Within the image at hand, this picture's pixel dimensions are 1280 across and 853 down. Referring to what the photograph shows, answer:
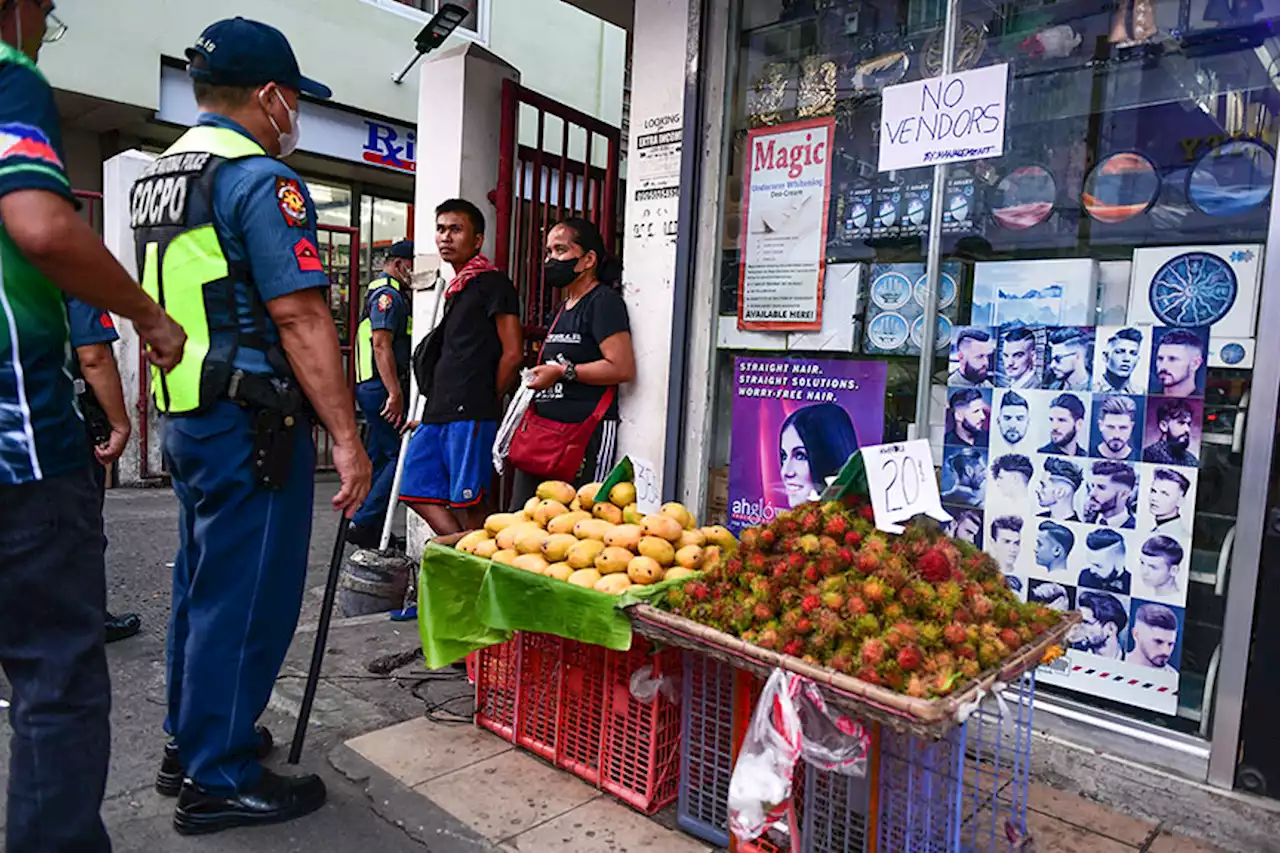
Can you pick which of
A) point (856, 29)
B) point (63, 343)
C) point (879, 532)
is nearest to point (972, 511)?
point (879, 532)

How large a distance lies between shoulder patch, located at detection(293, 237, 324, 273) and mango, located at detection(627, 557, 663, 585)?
1.31 metres

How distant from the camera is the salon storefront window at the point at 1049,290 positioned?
9.34ft

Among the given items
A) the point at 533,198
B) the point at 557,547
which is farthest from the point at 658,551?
A: the point at 533,198

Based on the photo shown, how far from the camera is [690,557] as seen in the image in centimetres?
296

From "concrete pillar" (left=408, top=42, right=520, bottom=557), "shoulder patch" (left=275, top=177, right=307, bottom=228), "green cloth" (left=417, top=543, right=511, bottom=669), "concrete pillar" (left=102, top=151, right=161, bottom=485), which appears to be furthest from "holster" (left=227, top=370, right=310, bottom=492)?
"concrete pillar" (left=102, top=151, right=161, bottom=485)

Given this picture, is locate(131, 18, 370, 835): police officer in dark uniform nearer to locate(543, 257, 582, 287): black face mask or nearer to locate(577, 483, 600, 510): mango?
locate(577, 483, 600, 510): mango

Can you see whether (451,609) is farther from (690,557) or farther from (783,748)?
(783,748)

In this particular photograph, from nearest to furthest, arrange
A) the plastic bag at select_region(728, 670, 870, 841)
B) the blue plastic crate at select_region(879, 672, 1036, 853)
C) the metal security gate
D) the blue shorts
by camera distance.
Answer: the plastic bag at select_region(728, 670, 870, 841), the blue plastic crate at select_region(879, 672, 1036, 853), the blue shorts, the metal security gate

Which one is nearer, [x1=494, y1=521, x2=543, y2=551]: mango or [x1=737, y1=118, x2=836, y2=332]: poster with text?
[x1=494, y1=521, x2=543, y2=551]: mango

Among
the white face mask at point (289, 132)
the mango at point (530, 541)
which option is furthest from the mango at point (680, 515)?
the white face mask at point (289, 132)

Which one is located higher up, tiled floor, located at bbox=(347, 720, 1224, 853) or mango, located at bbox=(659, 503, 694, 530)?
mango, located at bbox=(659, 503, 694, 530)

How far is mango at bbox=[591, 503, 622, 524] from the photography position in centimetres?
324

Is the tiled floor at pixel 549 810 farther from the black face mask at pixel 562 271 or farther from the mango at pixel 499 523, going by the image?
the black face mask at pixel 562 271

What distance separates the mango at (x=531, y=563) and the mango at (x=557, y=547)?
3 centimetres
